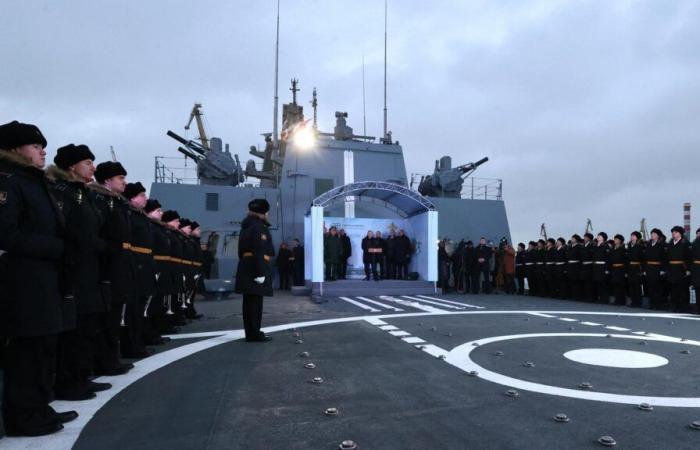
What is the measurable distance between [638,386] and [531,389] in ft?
3.22

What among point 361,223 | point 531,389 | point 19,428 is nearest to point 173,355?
point 19,428

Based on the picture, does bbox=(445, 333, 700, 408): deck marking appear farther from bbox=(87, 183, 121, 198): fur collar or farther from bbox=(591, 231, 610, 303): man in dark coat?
bbox=(591, 231, 610, 303): man in dark coat

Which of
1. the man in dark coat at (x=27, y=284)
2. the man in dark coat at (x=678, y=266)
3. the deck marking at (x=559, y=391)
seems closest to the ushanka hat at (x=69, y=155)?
the man in dark coat at (x=27, y=284)

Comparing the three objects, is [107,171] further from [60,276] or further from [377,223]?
[377,223]

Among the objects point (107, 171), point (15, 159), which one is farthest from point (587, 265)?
point (15, 159)

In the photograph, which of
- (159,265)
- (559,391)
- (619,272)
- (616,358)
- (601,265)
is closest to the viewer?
(559,391)

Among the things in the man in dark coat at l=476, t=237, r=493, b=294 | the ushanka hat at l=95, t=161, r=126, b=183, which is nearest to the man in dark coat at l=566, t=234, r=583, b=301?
the man in dark coat at l=476, t=237, r=493, b=294

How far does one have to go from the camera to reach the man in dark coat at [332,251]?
16594 mm

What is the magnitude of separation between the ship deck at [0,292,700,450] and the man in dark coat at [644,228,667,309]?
5.05m

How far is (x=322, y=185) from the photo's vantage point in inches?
778

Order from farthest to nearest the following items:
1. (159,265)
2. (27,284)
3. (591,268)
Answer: (591,268) → (159,265) → (27,284)

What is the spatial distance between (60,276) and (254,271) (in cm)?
335

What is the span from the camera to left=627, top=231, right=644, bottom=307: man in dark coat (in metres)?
12.4

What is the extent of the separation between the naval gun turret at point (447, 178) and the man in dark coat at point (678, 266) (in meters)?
11.0
